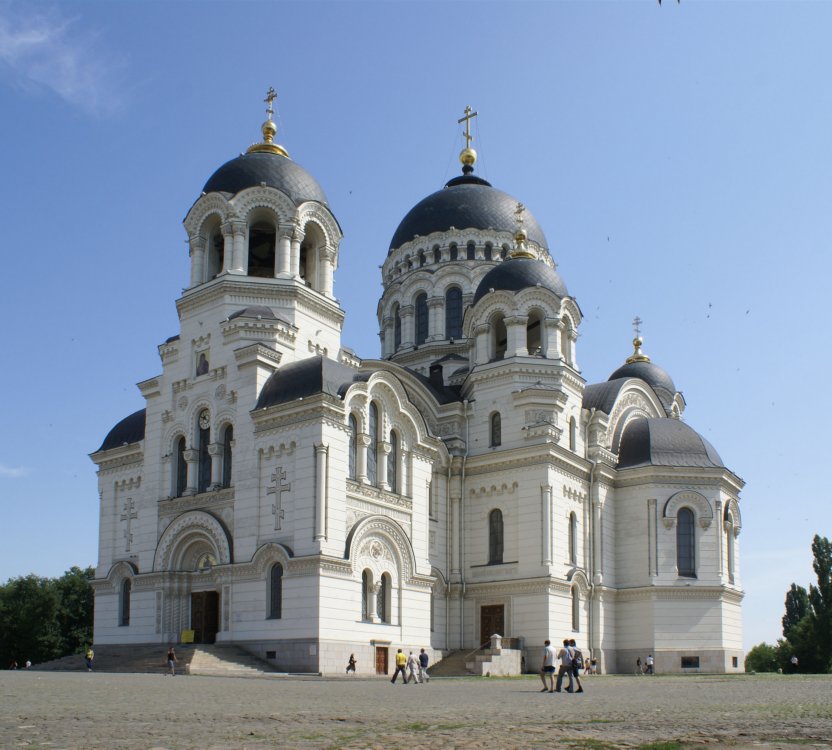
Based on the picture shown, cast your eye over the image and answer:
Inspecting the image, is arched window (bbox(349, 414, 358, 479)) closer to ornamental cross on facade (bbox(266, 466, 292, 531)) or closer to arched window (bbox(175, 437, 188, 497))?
ornamental cross on facade (bbox(266, 466, 292, 531))

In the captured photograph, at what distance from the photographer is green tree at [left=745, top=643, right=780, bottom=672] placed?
9888 centimetres

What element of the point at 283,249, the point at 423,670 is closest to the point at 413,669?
the point at 423,670

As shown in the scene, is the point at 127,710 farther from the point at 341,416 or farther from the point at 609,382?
the point at 609,382

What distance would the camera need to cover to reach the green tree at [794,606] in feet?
210

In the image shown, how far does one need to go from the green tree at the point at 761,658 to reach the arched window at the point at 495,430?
66.4m

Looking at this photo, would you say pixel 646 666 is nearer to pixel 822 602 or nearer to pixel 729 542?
pixel 729 542

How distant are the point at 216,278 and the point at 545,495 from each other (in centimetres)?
1385

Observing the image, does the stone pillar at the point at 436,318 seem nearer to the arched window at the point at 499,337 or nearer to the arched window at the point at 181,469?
the arched window at the point at 499,337

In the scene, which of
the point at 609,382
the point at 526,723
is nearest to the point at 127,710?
the point at 526,723

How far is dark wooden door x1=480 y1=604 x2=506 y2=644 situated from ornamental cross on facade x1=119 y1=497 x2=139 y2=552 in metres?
12.8

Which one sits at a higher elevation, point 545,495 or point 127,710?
point 545,495

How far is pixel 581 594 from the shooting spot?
38.5 m

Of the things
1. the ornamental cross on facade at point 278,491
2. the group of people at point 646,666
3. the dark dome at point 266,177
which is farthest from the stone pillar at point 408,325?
the group of people at point 646,666

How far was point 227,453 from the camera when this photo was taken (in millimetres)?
33969
